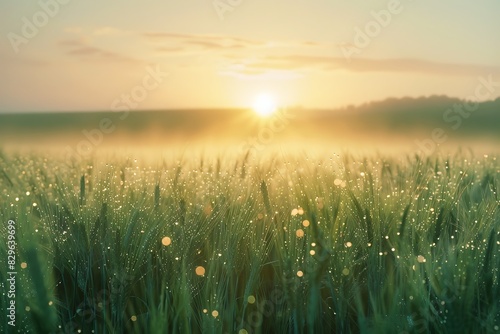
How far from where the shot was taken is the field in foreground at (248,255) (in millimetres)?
1381

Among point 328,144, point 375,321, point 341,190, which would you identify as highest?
point 328,144

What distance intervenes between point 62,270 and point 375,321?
2.21 ft

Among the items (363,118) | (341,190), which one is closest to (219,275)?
(341,190)

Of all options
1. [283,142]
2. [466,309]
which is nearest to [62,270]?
[283,142]

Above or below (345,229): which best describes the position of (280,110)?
above

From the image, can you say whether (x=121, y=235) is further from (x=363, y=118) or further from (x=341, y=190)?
(x=363, y=118)

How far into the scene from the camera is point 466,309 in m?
1.36

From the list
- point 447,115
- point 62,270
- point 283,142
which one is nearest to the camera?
point 62,270

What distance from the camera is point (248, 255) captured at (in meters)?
1.46

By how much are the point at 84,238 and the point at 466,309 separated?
804mm

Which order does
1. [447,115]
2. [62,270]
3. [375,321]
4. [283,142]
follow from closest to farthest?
[375,321] → [62,270] → [283,142] → [447,115]

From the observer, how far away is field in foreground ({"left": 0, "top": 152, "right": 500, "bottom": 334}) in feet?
4.53

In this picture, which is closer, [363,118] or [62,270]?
[62,270]

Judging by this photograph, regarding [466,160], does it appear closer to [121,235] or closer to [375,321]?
[375,321]
